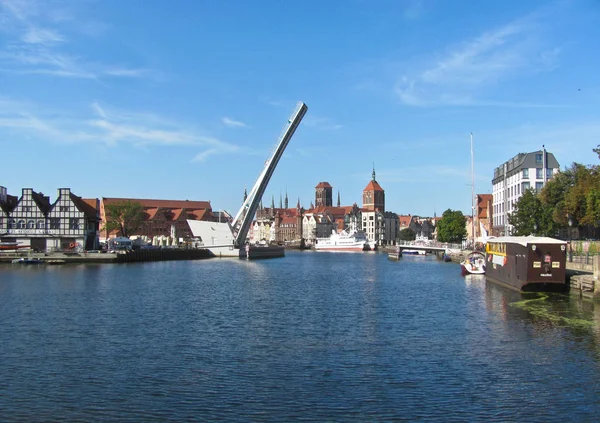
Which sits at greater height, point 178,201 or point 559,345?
point 178,201

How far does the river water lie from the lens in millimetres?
11531

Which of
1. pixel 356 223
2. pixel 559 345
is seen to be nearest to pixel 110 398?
pixel 559 345

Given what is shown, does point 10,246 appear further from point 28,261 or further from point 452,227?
point 452,227

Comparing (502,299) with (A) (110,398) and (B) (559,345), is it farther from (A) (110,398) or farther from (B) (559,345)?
(A) (110,398)

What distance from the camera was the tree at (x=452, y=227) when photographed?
85938mm

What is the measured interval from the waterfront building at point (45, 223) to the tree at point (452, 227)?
4639 cm

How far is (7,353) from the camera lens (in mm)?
15852

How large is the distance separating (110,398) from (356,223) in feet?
468

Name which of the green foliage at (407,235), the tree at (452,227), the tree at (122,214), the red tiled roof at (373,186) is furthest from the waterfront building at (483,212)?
the red tiled roof at (373,186)

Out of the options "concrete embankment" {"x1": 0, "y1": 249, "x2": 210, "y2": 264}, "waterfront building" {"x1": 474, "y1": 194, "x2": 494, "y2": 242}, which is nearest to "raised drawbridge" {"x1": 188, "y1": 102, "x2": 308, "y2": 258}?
"concrete embankment" {"x1": 0, "y1": 249, "x2": 210, "y2": 264}

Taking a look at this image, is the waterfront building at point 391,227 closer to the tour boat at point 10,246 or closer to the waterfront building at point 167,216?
the waterfront building at point 167,216

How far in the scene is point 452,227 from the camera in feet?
282

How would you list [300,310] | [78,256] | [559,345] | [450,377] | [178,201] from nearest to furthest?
[450,377] → [559,345] → [300,310] → [78,256] → [178,201]

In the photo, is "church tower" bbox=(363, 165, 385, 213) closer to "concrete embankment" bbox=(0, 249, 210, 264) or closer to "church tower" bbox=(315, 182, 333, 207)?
"church tower" bbox=(315, 182, 333, 207)
